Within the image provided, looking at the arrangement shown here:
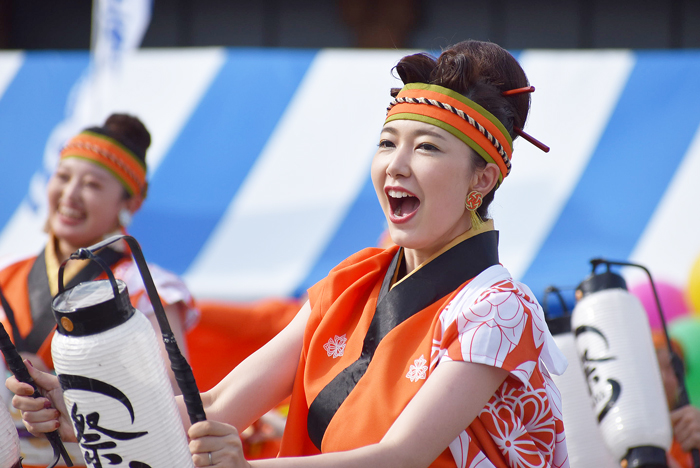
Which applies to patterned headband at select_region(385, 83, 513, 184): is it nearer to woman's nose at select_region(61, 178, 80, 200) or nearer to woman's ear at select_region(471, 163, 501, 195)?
woman's ear at select_region(471, 163, 501, 195)

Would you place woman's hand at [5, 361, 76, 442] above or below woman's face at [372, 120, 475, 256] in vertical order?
below

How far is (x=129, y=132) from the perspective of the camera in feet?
7.98

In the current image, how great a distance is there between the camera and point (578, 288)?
186 centimetres

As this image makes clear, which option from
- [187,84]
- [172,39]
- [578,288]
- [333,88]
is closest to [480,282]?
[578,288]

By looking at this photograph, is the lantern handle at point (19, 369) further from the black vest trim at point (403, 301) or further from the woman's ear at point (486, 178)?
the woman's ear at point (486, 178)

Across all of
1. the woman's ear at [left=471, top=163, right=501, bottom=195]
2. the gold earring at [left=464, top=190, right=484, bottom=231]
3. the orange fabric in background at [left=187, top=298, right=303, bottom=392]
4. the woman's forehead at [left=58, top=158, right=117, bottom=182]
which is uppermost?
the woman's forehead at [left=58, top=158, right=117, bottom=182]

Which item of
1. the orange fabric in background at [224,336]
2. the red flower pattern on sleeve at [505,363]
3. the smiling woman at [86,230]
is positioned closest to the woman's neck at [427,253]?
the red flower pattern on sleeve at [505,363]

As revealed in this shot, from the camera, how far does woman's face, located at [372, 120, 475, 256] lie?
1261mm

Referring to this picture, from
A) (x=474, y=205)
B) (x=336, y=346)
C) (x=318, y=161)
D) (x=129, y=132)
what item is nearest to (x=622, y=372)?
(x=474, y=205)

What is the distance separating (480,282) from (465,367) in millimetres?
192

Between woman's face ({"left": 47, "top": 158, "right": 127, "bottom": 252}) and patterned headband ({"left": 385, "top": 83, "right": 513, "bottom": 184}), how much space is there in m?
1.28

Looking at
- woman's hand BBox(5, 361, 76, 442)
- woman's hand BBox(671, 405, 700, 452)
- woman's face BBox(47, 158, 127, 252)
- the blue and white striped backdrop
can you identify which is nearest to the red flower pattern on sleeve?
woman's hand BBox(5, 361, 76, 442)

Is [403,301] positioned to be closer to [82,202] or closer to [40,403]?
[40,403]

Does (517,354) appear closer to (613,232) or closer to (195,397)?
(195,397)
